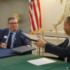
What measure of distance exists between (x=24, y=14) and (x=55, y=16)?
7.55 feet

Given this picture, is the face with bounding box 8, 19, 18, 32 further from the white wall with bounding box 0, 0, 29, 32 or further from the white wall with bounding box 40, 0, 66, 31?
the white wall with bounding box 0, 0, 29, 32

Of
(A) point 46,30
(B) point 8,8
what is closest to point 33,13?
(A) point 46,30

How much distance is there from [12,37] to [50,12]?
1.93 m

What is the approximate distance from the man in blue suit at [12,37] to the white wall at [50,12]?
5.37 feet

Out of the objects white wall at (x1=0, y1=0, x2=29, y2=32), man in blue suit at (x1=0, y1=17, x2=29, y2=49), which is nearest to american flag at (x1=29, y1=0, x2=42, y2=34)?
man in blue suit at (x1=0, y1=17, x2=29, y2=49)

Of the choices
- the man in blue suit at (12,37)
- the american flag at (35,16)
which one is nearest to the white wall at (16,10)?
the american flag at (35,16)

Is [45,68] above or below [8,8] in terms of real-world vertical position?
below

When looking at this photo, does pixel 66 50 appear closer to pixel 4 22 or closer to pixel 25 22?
pixel 25 22

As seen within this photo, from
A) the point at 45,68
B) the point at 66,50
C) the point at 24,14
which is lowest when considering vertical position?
the point at 45,68

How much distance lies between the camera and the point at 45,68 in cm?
130

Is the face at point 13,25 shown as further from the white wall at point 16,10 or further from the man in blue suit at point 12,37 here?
the white wall at point 16,10

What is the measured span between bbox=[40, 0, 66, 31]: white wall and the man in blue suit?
64.4 inches

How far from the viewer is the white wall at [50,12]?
13.0 ft

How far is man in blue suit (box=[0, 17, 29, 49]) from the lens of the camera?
108 inches
